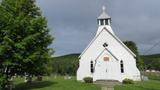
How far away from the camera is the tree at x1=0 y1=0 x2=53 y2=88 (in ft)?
108

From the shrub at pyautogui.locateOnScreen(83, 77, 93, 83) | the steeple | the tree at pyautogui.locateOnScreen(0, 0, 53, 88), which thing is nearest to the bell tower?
the steeple

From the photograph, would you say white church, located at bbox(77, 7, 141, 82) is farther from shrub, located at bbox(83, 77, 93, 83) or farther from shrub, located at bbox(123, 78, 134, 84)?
shrub, located at bbox(83, 77, 93, 83)

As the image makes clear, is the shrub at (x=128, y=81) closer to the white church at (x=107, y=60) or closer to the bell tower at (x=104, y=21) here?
the white church at (x=107, y=60)

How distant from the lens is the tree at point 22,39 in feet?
108

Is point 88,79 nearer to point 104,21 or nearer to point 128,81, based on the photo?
point 128,81

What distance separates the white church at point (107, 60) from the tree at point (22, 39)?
39.5 ft

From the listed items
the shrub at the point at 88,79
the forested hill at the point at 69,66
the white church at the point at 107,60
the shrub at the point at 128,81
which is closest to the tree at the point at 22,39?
the shrub at the point at 88,79

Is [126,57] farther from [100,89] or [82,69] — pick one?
[100,89]

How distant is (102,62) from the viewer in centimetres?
4578

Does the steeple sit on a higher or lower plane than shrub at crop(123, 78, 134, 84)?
higher

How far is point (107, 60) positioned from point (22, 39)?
16.6 metres

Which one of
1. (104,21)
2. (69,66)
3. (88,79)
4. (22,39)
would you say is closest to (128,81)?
(88,79)

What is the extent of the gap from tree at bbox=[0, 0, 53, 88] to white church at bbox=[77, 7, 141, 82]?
12.0m

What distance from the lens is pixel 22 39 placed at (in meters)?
33.8
